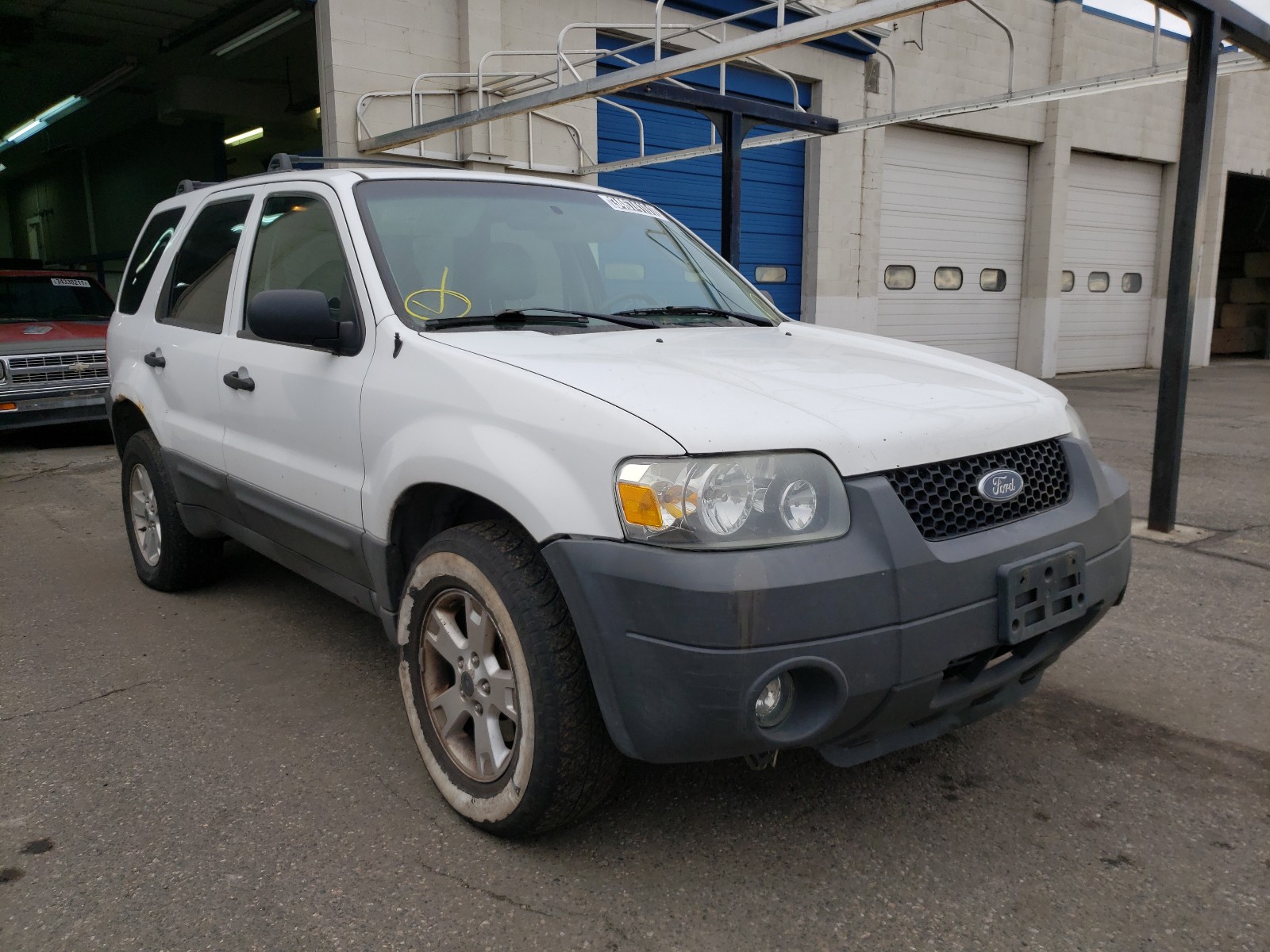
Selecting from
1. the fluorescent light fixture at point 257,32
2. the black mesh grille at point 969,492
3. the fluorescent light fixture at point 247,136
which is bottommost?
the black mesh grille at point 969,492

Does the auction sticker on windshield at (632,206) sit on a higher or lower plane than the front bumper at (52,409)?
higher

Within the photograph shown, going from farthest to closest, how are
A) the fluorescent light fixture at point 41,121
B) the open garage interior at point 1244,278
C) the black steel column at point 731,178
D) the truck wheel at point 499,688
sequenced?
the open garage interior at point 1244,278
the fluorescent light fixture at point 41,121
the black steel column at point 731,178
the truck wheel at point 499,688

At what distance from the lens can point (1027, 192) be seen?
53.2ft

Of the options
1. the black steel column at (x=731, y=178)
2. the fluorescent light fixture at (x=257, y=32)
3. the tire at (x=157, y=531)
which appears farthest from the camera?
the fluorescent light fixture at (x=257, y=32)

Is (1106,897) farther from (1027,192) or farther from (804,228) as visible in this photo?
(1027,192)

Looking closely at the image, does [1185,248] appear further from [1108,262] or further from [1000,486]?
[1108,262]

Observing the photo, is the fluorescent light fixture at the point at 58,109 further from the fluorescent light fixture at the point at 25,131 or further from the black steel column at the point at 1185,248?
the black steel column at the point at 1185,248

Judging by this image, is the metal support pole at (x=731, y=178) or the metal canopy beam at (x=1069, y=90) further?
the metal support pole at (x=731, y=178)

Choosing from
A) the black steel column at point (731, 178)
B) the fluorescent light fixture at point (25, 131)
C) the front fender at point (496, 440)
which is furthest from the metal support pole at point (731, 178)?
the fluorescent light fixture at point (25, 131)

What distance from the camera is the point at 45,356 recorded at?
886 cm

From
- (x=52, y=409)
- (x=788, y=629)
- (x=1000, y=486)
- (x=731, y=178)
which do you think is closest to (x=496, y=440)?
(x=788, y=629)

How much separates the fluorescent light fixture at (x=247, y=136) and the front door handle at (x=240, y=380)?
15200 millimetres

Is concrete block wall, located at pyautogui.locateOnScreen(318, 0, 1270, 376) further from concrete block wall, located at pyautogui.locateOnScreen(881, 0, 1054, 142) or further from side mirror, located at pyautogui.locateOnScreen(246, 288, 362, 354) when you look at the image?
side mirror, located at pyautogui.locateOnScreen(246, 288, 362, 354)

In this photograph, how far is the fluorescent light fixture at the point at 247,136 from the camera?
17188 mm
